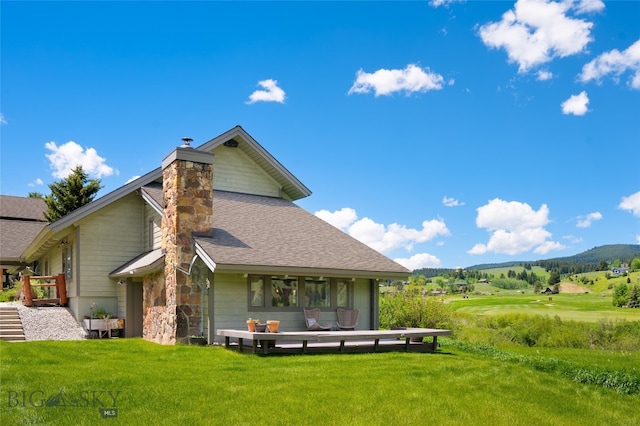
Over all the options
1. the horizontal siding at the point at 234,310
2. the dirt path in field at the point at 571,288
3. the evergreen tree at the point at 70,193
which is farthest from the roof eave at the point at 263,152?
the dirt path in field at the point at 571,288

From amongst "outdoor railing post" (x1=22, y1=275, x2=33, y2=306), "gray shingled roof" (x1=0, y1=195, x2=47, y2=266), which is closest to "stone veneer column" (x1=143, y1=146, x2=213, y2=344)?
"outdoor railing post" (x1=22, y1=275, x2=33, y2=306)

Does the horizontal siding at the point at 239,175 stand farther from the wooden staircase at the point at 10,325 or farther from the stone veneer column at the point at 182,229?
the wooden staircase at the point at 10,325

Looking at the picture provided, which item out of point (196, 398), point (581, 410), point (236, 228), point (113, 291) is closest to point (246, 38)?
point (236, 228)

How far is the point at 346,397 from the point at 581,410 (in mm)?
4002

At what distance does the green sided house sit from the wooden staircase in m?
1.73

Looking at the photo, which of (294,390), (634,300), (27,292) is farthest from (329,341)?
(634,300)

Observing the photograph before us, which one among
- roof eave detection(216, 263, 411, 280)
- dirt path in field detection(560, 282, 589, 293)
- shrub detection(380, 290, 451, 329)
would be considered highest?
roof eave detection(216, 263, 411, 280)

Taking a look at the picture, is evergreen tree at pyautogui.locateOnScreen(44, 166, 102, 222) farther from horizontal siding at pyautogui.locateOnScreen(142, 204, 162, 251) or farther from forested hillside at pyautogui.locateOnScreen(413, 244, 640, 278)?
forested hillside at pyautogui.locateOnScreen(413, 244, 640, 278)

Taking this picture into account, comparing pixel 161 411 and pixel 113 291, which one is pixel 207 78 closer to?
pixel 113 291

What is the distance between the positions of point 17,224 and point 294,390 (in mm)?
30063

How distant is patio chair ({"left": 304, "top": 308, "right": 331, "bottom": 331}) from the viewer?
54.0 ft

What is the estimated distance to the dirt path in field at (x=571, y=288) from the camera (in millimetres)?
63922

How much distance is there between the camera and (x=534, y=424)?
8859 mm

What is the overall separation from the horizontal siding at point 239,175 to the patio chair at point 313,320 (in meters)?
6.37
